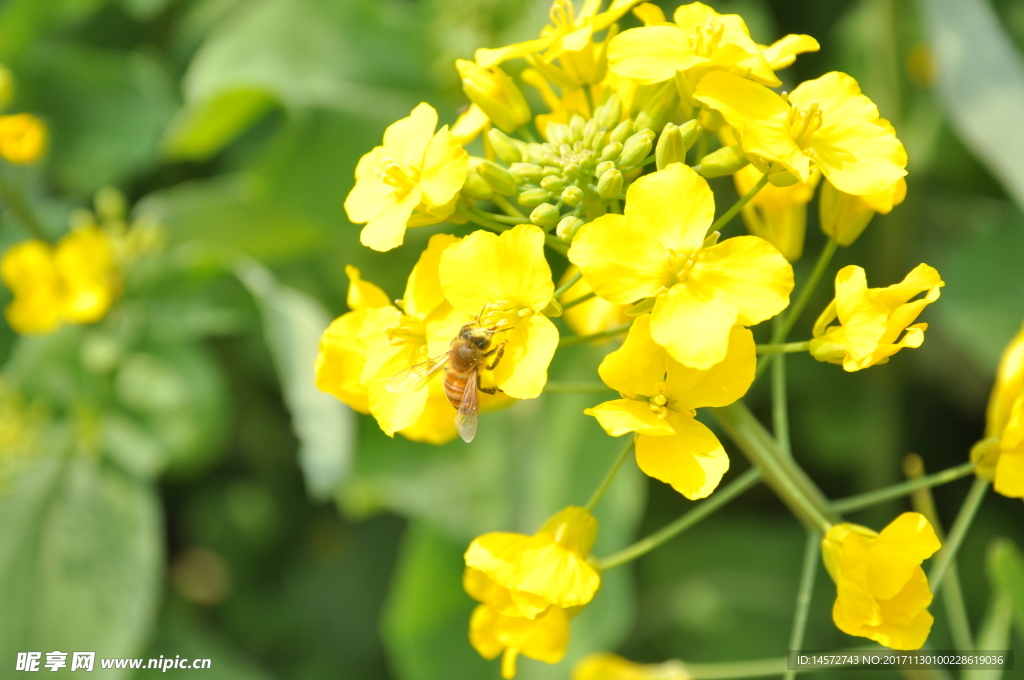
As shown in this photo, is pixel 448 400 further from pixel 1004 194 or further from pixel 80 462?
pixel 1004 194

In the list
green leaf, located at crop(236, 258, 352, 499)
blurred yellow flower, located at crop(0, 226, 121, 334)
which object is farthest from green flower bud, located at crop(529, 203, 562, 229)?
blurred yellow flower, located at crop(0, 226, 121, 334)

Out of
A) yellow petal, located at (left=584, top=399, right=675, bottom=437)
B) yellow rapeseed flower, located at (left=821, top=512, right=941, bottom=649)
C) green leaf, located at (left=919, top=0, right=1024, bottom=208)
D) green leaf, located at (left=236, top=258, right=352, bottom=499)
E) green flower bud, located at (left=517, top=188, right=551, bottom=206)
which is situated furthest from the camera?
green leaf, located at (left=919, top=0, right=1024, bottom=208)

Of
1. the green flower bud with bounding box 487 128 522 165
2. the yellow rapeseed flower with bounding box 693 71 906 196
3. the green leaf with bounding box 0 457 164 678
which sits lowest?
the green leaf with bounding box 0 457 164 678

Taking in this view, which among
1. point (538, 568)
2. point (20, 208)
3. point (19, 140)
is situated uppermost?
point (538, 568)

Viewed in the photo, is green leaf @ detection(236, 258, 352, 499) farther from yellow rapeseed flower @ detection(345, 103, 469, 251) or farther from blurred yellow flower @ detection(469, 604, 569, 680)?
yellow rapeseed flower @ detection(345, 103, 469, 251)

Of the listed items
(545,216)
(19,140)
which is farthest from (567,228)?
(19,140)

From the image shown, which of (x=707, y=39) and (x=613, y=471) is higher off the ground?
(x=707, y=39)

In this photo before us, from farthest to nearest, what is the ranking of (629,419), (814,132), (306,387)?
(306,387) → (814,132) → (629,419)

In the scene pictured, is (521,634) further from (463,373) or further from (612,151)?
(612,151)
